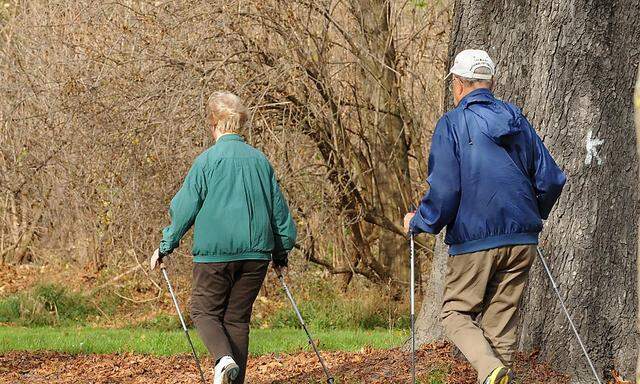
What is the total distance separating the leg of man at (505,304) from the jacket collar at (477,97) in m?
0.79

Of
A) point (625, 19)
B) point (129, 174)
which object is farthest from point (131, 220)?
point (625, 19)

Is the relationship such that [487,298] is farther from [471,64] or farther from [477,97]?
[471,64]

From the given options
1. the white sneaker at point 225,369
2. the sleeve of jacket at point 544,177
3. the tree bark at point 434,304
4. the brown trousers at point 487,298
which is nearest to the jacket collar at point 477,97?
the sleeve of jacket at point 544,177

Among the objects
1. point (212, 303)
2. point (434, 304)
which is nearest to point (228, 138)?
point (212, 303)

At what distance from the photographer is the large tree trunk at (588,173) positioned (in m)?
6.74

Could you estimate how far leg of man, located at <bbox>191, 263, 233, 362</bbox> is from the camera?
6456 mm

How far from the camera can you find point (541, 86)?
6824mm

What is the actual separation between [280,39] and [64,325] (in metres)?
5.36

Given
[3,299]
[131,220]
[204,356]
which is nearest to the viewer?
[204,356]

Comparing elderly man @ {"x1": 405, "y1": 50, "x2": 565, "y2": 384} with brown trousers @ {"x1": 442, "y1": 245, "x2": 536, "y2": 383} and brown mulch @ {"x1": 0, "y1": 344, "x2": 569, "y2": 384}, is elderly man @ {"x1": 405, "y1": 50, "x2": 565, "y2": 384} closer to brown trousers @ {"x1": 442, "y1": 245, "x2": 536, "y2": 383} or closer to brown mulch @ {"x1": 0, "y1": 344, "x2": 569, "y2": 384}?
brown trousers @ {"x1": 442, "y1": 245, "x2": 536, "y2": 383}

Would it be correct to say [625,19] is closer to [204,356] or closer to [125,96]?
[204,356]

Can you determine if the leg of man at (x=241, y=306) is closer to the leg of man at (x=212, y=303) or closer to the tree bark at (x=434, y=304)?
the leg of man at (x=212, y=303)

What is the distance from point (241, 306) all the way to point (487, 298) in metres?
1.59

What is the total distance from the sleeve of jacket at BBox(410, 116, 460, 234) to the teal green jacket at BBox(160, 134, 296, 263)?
1.25m
